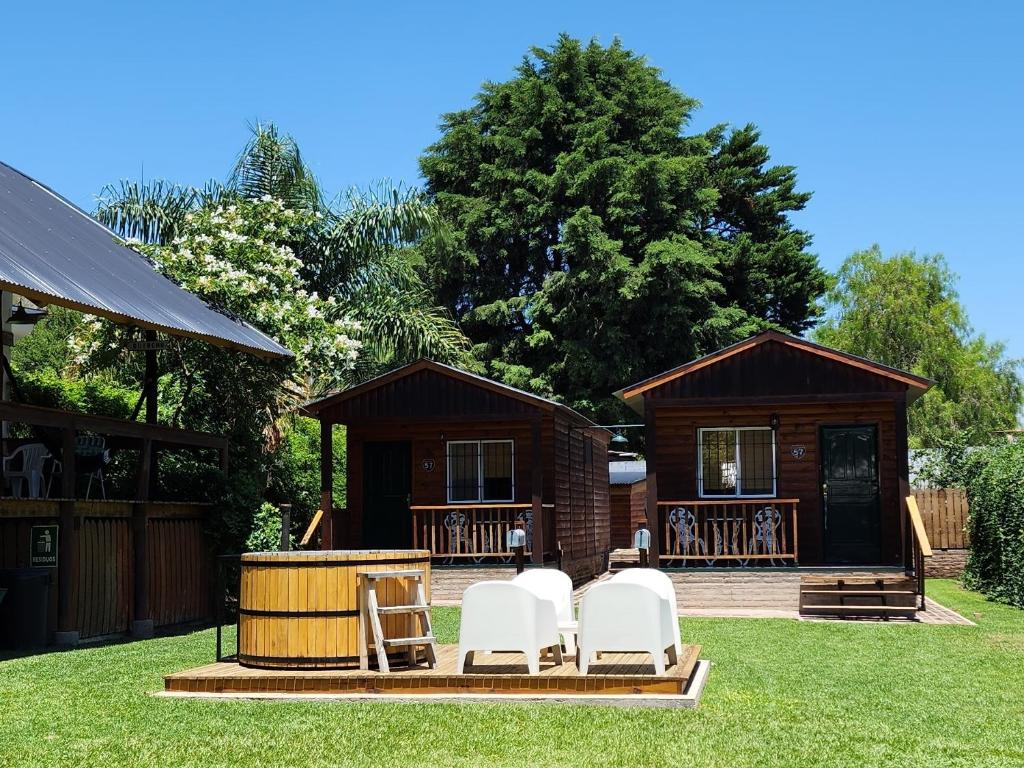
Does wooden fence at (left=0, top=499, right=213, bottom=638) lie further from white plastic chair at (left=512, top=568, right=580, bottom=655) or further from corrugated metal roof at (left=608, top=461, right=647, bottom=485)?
corrugated metal roof at (left=608, top=461, right=647, bottom=485)

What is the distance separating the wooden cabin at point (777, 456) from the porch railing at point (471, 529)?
244 centimetres

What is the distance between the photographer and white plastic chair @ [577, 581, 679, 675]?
28.2 ft

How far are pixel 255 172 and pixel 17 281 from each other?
45.1 feet

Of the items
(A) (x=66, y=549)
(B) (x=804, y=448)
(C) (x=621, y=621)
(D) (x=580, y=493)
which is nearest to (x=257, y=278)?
(A) (x=66, y=549)

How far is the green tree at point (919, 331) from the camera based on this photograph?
44.7m

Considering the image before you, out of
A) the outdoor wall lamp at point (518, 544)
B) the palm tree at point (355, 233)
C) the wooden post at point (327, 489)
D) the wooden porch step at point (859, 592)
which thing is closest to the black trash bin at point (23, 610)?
the wooden post at point (327, 489)

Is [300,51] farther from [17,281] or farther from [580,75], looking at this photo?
[580,75]

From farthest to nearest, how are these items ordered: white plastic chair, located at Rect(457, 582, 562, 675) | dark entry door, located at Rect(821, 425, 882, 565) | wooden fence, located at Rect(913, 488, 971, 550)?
wooden fence, located at Rect(913, 488, 971, 550) < dark entry door, located at Rect(821, 425, 882, 565) < white plastic chair, located at Rect(457, 582, 562, 675)

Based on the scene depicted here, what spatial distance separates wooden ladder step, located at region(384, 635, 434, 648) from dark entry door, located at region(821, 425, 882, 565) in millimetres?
10310

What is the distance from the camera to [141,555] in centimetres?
1398

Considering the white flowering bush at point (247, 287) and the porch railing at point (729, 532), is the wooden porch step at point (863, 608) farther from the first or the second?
the white flowering bush at point (247, 287)

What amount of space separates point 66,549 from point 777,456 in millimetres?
10395

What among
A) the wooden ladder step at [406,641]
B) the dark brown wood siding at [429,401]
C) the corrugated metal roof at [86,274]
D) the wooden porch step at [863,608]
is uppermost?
the corrugated metal roof at [86,274]

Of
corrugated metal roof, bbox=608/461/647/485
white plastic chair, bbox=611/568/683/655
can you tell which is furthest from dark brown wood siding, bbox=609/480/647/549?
white plastic chair, bbox=611/568/683/655
